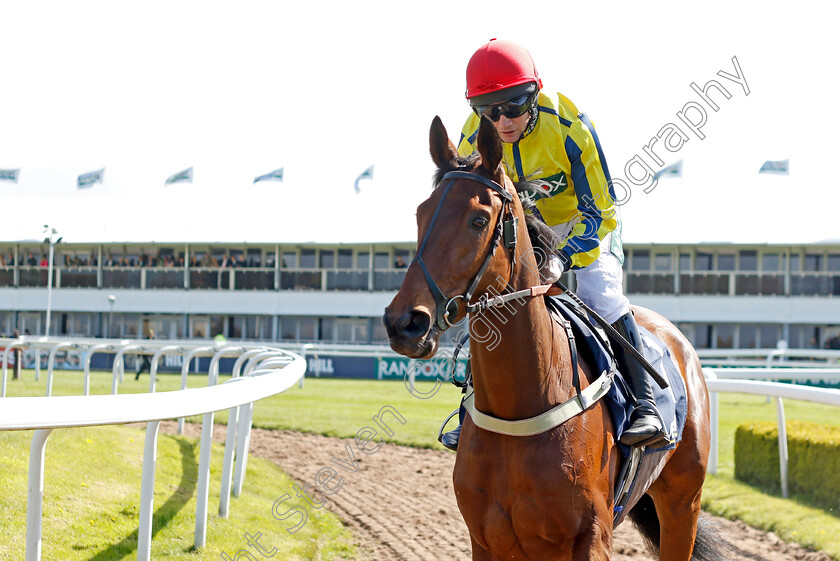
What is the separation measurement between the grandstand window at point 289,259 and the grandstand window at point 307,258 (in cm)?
28

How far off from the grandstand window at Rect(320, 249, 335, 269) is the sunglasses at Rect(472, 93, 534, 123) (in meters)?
25.8

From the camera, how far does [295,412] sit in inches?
428

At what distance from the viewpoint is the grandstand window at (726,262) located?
85.1ft

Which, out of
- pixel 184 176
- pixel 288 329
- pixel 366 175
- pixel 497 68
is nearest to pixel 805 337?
pixel 366 175

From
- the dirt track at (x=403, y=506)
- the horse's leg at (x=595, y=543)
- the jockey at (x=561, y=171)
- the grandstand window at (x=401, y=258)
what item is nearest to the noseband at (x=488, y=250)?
the jockey at (x=561, y=171)

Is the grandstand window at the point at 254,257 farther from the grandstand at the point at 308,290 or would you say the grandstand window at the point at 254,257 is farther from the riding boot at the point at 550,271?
the riding boot at the point at 550,271

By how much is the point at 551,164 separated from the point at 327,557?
2730 millimetres

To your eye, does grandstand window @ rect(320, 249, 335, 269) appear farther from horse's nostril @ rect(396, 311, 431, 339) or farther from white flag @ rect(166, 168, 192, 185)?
horse's nostril @ rect(396, 311, 431, 339)

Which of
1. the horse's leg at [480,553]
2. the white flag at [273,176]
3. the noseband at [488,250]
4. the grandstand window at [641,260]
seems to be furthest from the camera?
the white flag at [273,176]

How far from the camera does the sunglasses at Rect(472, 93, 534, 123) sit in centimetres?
267

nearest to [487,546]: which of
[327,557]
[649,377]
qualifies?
[649,377]

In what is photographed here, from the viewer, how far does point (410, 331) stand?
76.0 inches

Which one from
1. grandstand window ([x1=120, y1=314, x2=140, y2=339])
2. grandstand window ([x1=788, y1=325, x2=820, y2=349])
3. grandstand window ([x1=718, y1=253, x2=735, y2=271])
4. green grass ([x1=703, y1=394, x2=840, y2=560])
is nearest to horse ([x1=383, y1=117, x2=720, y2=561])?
green grass ([x1=703, y1=394, x2=840, y2=560])

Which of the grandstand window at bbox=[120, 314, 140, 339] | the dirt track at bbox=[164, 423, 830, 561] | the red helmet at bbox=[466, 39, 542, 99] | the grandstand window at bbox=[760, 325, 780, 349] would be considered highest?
the red helmet at bbox=[466, 39, 542, 99]
